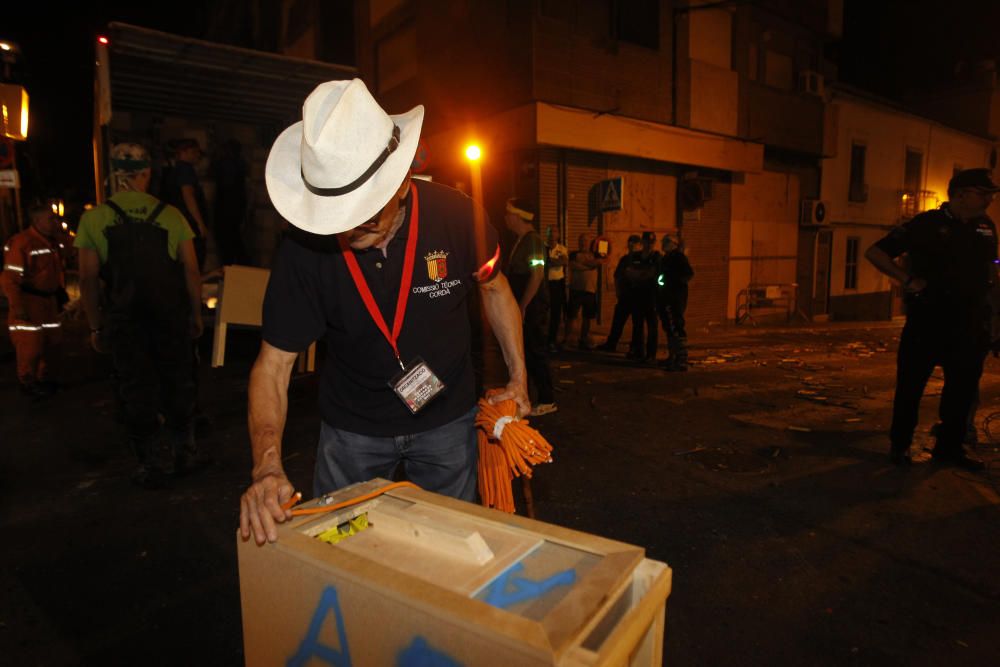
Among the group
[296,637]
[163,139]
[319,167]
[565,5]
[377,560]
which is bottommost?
[296,637]

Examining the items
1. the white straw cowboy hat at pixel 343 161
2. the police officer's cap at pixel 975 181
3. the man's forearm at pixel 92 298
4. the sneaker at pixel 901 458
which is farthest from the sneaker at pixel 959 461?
the man's forearm at pixel 92 298

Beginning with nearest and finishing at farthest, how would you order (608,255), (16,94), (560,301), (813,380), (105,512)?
(105,512) → (813,380) → (16,94) → (560,301) → (608,255)

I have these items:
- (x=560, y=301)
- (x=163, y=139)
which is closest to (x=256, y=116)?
(x=163, y=139)

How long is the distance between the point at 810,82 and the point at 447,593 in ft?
65.5

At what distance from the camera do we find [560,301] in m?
10.4

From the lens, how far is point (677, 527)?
3.69 metres

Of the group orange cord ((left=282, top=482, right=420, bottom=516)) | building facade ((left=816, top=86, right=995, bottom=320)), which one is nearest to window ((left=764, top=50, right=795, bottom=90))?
building facade ((left=816, top=86, right=995, bottom=320))

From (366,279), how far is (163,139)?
26.0 ft

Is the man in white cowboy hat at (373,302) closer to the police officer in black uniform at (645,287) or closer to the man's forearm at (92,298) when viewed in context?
the man's forearm at (92,298)

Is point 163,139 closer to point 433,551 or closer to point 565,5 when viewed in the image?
point 565,5

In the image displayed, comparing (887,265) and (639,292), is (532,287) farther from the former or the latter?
(639,292)

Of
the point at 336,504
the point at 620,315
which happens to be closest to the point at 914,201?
the point at 620,315

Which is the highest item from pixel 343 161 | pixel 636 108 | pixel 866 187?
pixel 636 108

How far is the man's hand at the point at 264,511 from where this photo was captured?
4.67ft
